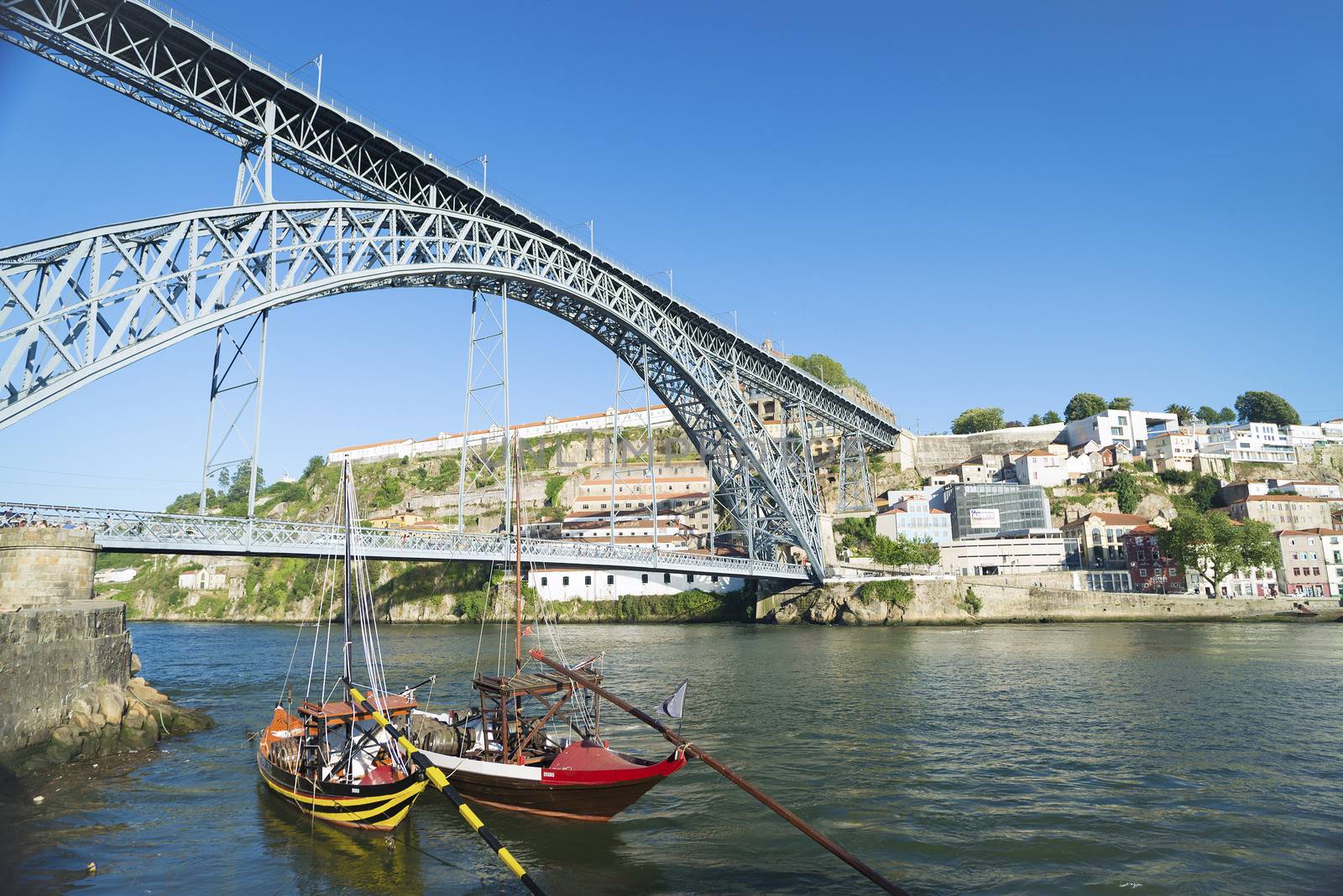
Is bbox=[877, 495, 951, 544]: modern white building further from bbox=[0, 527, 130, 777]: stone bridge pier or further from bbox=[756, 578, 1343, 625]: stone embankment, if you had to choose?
bbox=[0, 527, 130, 777]: stone bridge pier

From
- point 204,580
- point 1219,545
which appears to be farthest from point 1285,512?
point 204,580

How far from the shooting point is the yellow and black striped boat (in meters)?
12.3

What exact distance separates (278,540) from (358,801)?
15.3 metres

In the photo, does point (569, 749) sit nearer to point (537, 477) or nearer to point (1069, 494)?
point (1069, 494)

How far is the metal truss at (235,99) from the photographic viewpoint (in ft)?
67.0

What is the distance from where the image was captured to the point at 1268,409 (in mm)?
90938

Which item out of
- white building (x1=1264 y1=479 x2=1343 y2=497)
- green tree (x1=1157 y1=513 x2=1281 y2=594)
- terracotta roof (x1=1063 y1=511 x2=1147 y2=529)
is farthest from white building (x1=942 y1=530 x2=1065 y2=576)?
white building (x1=1264 y1=479 x2=1343 y2=497)

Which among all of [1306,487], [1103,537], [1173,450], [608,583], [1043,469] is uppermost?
[1173,450]

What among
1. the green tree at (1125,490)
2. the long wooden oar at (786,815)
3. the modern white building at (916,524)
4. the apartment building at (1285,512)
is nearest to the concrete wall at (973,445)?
the green tree at (1125,490)

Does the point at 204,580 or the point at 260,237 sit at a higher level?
the point at 260,237

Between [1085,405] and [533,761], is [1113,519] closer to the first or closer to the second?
[1085,405]

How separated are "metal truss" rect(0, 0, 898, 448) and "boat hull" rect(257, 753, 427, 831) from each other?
13.2 meters

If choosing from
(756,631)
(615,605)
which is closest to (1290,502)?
(756,631)

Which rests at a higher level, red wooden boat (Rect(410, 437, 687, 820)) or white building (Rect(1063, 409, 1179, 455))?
white building (Rect(1063, 409, 1179, 455))
